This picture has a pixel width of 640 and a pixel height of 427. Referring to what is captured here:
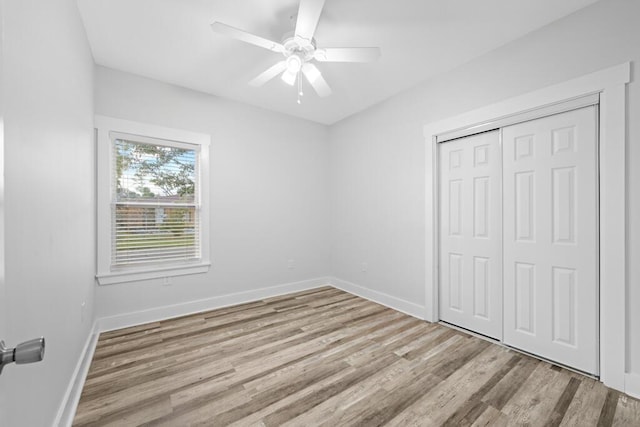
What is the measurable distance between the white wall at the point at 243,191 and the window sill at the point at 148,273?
0.07 m

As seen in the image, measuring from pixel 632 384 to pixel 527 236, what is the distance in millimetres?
1134

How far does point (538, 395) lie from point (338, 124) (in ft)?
13.0

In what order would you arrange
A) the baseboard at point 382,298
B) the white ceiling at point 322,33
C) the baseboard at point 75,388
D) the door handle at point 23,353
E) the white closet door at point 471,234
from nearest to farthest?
1. the door handle at point 23,353
2. the baseboard at point 75,388
3. the white ceiling at point 322,33
4. the white closet door at point 471,234
5. the baseboard at point 382,298

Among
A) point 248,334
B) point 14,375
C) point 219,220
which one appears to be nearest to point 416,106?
point 219,220

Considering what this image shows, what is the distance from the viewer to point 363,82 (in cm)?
322

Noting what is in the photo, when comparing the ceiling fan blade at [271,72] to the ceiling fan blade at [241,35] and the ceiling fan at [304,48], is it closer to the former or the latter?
the ceiling fan at [304,48]

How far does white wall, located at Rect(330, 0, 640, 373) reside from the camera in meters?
1.88

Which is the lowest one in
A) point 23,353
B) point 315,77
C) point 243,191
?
point 23,353

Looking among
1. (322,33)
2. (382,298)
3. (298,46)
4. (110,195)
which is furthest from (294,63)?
(382,298)

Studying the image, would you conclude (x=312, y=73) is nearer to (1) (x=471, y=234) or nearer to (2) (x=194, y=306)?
(1) (x=471, y=234)

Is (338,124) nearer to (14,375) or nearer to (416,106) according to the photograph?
(416,106)

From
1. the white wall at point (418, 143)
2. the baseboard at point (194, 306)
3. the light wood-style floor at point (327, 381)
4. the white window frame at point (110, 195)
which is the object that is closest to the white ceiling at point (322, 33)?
the white wall at point (418, 143)

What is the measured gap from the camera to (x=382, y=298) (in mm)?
3715

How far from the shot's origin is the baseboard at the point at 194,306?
292cm
